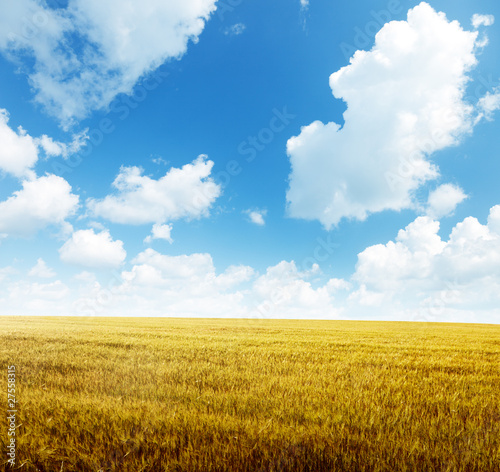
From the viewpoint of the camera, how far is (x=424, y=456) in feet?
11.4

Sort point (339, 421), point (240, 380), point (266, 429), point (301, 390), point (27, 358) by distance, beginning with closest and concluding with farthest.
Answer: point (266, 429), point (339, 421), point (301, 390), point (240, 380), point (27, 358)

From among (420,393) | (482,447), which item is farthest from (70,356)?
(482,447)

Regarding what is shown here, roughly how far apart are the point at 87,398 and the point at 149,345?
7.40 metres

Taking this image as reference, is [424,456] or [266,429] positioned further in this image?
[266,429]

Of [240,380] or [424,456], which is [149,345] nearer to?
[240,380]

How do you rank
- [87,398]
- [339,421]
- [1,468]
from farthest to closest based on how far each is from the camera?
[87,398], [339,421], [1,468]

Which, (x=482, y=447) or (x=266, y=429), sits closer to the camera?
(x=482, y=447)

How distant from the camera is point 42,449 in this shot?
11.4 ft

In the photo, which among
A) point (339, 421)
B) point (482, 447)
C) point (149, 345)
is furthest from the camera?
point (149, 345)

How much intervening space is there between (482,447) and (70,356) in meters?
9.80

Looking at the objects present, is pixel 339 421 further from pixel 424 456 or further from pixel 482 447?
pixel 482 447

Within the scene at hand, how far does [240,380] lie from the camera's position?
6.62m

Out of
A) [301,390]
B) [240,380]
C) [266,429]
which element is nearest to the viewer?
[266,429]

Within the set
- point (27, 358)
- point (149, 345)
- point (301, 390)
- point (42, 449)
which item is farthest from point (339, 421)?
point (149, 345)
